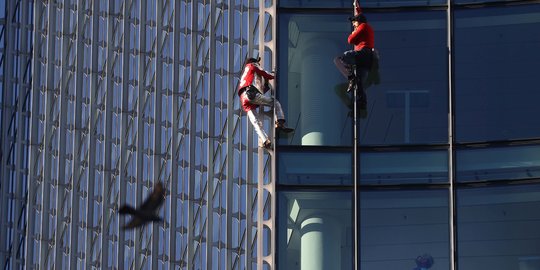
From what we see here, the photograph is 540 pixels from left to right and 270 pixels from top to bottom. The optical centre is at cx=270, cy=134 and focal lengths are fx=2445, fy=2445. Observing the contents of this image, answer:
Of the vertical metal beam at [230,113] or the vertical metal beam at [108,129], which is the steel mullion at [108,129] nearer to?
the vertical metal beam at [108,129]

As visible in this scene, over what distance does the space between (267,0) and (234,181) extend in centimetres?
1288

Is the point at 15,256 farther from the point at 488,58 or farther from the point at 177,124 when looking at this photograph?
the point at 488,58

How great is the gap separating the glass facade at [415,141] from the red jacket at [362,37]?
909 millimetres

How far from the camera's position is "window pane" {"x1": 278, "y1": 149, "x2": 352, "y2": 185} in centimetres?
5538

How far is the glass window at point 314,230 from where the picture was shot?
5547 cm

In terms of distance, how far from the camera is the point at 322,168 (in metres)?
55.4

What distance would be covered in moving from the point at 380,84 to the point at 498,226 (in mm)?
4301

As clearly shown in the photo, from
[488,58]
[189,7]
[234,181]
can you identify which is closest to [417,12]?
[488,58]

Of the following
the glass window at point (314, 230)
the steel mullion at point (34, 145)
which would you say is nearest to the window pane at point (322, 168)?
the glass window at point (314, 230)

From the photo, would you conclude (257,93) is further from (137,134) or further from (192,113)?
(137,134)

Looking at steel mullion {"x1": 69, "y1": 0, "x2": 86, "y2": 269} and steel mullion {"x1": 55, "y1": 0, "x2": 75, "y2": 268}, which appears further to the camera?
steel mullion {"x1": 55, "y1": 0, "x2": 75, "y2": 268}

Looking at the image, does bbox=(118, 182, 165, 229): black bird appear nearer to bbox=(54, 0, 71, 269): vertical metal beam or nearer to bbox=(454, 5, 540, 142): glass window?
bbox=(454, 5, 540, 142): glass window

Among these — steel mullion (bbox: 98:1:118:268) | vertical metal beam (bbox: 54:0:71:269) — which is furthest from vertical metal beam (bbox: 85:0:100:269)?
vertical metal beam (bbox: 54:0:71:269)

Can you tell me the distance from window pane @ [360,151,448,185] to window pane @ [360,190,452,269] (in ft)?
0.96
